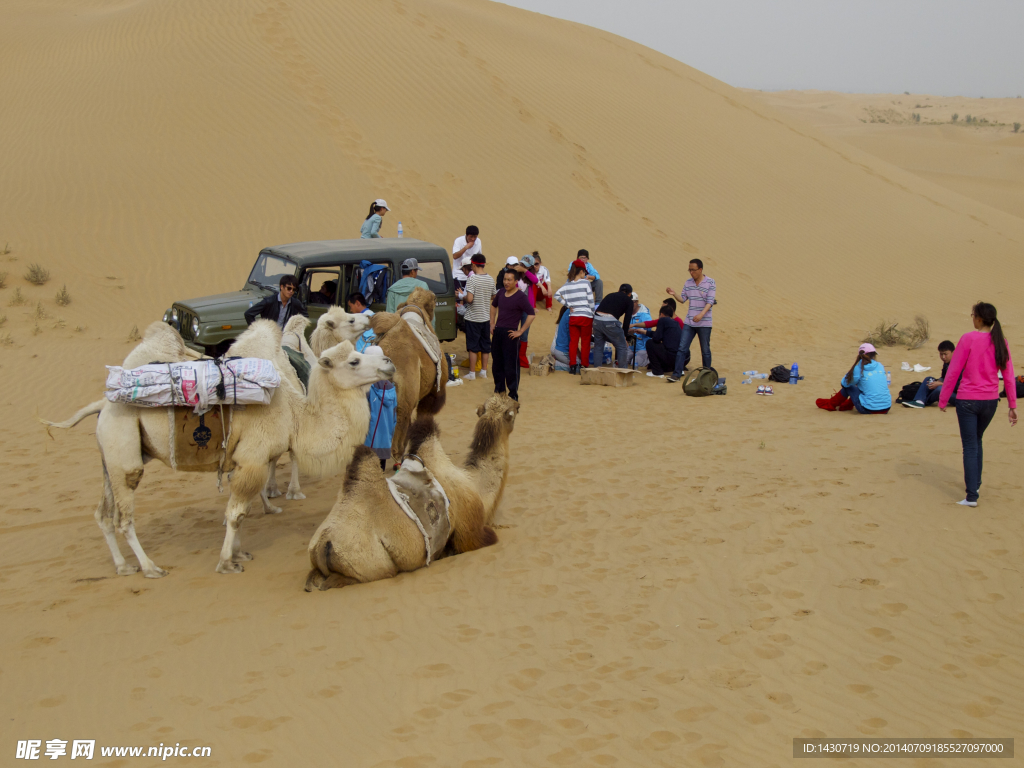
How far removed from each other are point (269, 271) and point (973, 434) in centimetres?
891

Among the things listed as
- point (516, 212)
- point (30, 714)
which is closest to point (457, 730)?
point (30, 714)

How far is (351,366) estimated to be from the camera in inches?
241

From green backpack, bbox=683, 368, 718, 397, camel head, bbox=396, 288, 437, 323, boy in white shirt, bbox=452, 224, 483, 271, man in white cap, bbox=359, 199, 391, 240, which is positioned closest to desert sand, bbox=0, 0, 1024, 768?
green backpack, bbox=683, 368, 718, 397

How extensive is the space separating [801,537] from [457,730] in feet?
11.3

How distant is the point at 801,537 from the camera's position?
641cm

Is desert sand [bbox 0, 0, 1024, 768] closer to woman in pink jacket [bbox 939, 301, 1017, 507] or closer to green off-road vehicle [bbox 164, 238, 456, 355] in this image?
woman in pink jacket [bbox 939, 301, 1017, 507]

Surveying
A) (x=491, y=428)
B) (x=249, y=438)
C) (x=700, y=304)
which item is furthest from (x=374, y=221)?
(x=249, y=438)

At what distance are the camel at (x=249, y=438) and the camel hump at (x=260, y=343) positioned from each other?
0.04 ft

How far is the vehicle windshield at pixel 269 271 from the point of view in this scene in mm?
11266

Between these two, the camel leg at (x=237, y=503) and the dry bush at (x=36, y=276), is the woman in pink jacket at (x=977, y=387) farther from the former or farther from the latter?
the dry bush at (x=36, y=276)

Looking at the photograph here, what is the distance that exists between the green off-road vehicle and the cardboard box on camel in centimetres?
261

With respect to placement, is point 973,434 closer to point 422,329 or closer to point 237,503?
point 422,329

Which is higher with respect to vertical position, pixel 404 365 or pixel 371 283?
pixel 371 283

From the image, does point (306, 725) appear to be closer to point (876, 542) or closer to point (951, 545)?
point (876, 542)
